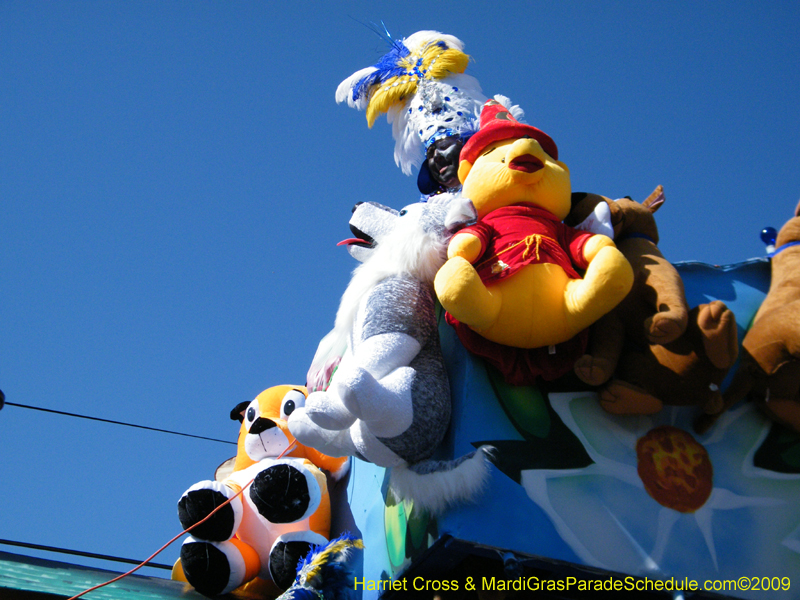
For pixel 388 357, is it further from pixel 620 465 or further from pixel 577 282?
pixel 620 465

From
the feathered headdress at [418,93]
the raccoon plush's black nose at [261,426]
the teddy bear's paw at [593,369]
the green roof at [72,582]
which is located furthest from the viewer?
the raccoon plush's black nose at [261,426]

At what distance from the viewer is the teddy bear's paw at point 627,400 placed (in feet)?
9.55

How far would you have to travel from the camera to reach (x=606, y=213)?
10.5 feet

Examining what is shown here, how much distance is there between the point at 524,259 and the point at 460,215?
40cm

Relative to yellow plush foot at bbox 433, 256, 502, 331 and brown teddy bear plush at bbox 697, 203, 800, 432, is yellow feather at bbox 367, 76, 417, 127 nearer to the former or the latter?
yellow plush foot at bbox 433, 256, 502, 331

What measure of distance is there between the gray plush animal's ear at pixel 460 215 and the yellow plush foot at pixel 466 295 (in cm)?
37

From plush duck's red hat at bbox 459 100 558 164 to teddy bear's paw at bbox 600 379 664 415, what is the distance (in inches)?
41.8

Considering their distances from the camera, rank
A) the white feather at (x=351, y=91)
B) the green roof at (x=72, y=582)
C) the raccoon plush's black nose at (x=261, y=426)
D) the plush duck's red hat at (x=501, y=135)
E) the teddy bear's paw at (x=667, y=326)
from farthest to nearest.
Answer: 1. the white feather at (x=351, y=91)
2. the raccoon plush's black nose at (x=261, y=426)
3. the plush duck's red hat at (x=501, y=135)
4. the green roof at (x=72, y=582)
5. the teddy bear's paw at (x=667, y=326)

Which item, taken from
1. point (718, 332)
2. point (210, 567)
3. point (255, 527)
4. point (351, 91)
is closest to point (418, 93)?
point (351, 91)

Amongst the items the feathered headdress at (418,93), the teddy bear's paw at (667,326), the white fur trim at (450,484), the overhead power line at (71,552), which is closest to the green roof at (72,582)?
the overhead power line at (71,552)

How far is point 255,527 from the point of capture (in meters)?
3.62

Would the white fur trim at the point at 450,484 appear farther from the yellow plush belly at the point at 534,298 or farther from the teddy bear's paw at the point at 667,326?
the teddy bear's paw at the point at 667,326

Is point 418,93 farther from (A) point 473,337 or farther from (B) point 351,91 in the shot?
(A) point 473,337

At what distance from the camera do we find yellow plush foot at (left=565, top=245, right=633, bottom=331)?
105 inches
